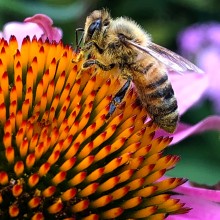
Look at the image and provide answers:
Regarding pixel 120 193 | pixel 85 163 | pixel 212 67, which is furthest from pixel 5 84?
pixel 212 67

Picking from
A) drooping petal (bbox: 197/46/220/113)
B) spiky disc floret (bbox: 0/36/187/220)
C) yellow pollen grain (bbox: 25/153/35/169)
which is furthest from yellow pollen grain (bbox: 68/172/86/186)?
drooping petal (bbox: 197/46/220/113)

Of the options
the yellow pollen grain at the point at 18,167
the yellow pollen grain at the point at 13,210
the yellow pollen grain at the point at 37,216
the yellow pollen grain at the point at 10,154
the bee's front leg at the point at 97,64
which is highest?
the bee's front leg at the point at 97,64

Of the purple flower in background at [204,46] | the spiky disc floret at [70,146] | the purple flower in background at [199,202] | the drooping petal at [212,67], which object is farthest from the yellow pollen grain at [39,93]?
the purple flower in background at [204,46]

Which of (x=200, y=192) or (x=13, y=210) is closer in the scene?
(x=13, y=210)

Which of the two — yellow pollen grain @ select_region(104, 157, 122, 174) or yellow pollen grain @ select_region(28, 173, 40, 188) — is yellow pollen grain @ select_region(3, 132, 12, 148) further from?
yellow pollen grain @ select_region(104, 157, 122, 174)

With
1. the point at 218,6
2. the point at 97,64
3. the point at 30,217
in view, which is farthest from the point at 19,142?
the point at 218,6

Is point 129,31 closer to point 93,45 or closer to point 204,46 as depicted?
point 93,45

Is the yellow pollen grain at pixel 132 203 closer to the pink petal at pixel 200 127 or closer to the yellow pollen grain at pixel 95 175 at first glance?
the yellow pollen grain at pixel 95 175
